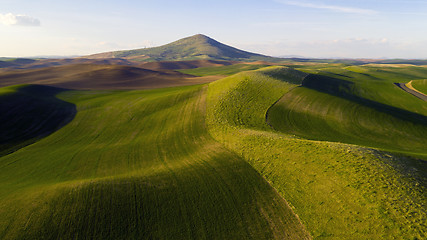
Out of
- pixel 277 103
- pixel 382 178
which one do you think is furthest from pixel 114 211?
pixel 277 103

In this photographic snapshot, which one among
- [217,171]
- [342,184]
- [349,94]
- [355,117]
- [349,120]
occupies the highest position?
[349,94]

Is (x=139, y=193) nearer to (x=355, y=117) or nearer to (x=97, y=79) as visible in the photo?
(x=355, y=117)

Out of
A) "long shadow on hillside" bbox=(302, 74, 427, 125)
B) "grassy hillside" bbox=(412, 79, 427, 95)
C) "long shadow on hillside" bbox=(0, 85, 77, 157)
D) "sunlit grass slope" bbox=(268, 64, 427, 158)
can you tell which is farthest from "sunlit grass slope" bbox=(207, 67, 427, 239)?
"grassy hillside" bbox=(412, 79, 427, 95)

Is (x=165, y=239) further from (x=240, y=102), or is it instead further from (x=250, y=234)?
(x=240, y=102)

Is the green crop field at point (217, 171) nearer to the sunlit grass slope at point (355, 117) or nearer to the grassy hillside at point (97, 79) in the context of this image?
the sunlit grass slope at point (355, 117)

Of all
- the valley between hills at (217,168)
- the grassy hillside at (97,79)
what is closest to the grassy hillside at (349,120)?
the valley between hills at (217,168)

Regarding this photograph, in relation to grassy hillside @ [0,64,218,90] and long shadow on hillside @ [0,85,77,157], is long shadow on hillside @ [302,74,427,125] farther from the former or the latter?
long shadow on hillside @ [0,85,77,157]

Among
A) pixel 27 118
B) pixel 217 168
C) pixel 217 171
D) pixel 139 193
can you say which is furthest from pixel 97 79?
pixel 217 171
